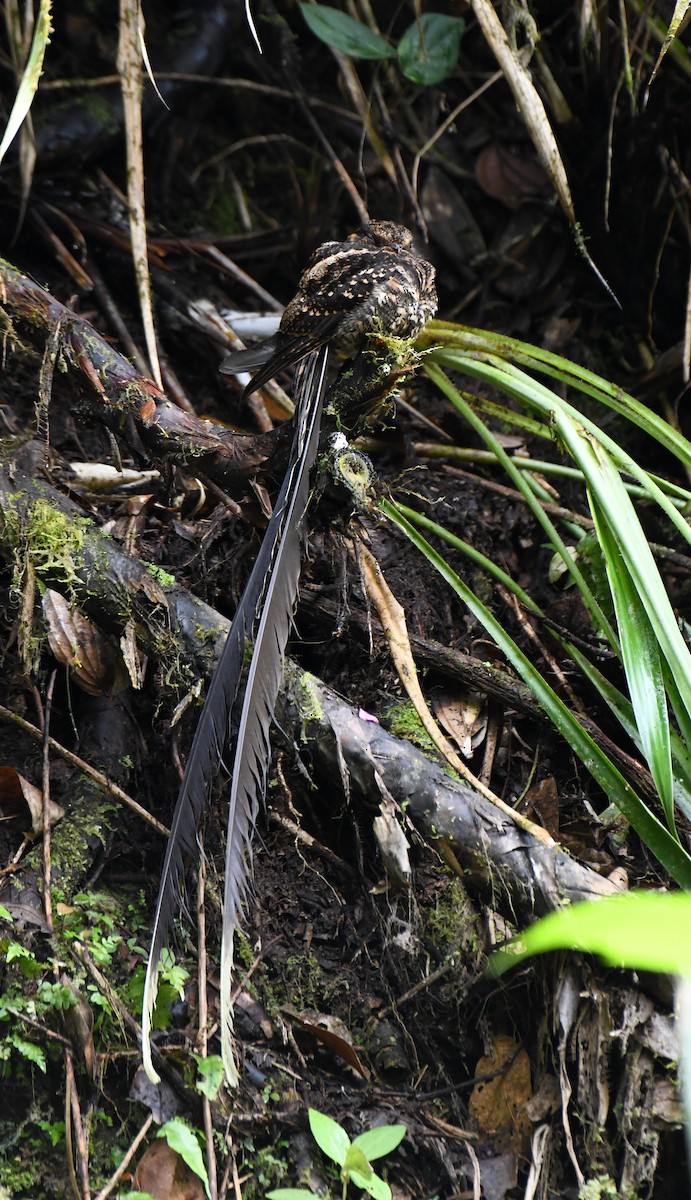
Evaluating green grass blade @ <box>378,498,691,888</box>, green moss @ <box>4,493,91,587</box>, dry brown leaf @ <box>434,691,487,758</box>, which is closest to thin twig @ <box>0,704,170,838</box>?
green moss @ <box>4,493,91,587</box>

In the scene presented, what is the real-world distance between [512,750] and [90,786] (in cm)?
85

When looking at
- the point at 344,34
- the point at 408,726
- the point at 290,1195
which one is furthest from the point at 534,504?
the point at 344,34

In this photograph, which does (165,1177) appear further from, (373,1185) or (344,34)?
(344,34)

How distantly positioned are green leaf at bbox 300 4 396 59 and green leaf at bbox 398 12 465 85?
0.28 feet

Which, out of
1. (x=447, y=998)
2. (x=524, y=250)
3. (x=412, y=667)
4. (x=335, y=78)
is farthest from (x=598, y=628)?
(x=335, y=78)

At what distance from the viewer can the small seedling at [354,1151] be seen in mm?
1236

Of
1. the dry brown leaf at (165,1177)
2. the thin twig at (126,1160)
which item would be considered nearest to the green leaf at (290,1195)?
the dry brown leaf at (165,1177)

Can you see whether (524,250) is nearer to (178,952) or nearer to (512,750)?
(512,750)

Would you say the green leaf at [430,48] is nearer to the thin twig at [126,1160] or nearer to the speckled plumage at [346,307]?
the speckled plumage at [346,307]

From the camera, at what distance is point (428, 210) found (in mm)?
2955

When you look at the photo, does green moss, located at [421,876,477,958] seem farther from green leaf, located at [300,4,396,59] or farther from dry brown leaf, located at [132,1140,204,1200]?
green leaf, located at [300,4,396,59]

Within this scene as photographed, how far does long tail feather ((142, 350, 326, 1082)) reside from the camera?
1.23 metres

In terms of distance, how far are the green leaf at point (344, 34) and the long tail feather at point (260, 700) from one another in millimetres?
1542

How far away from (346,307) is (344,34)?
118 cm
